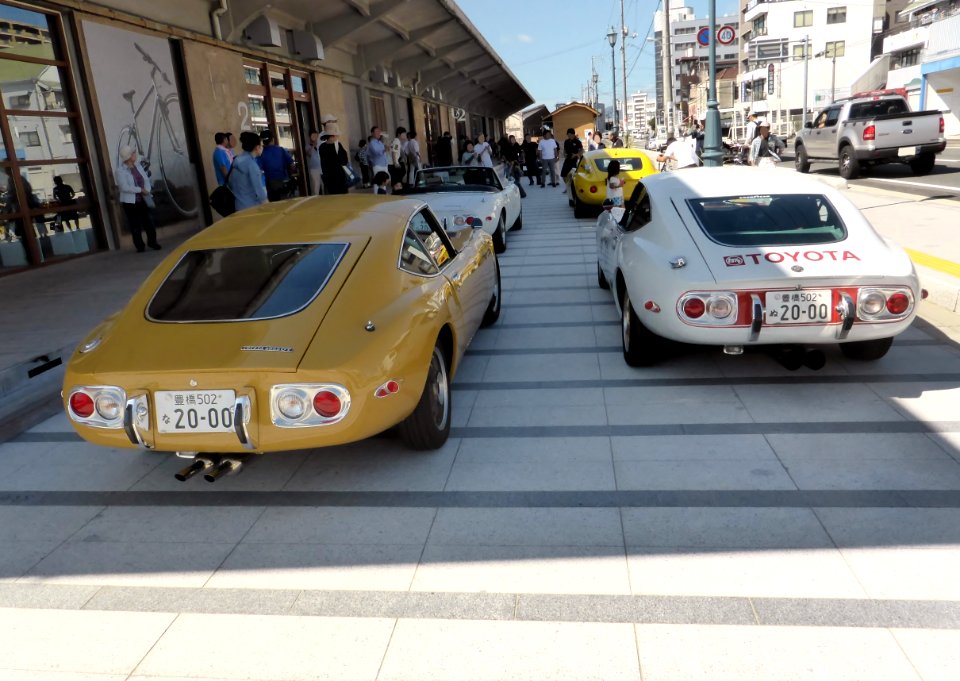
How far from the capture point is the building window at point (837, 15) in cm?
6519

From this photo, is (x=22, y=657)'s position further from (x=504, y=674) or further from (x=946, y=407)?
(x=946, y=407)

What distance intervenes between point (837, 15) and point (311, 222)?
74924 mm

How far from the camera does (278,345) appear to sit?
3.47 meters

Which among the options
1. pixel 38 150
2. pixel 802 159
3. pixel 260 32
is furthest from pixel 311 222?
pixel 802 159

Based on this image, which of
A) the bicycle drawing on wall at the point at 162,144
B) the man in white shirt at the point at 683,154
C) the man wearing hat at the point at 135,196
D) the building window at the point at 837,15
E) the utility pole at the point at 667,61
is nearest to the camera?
the man wearing hat at the point at 135,196

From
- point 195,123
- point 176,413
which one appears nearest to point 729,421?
point 176,413

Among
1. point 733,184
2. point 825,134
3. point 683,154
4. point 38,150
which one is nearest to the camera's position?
point 733,184

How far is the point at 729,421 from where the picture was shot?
174 inches

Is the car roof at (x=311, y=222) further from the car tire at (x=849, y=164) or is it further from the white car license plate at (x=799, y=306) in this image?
the car tire at (x=849, y=164)

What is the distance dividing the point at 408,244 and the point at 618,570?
2433 millimetres

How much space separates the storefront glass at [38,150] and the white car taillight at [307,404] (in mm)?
8006

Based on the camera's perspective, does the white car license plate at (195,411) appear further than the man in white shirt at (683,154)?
No

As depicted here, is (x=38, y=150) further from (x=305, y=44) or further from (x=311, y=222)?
(x=305, y=44)

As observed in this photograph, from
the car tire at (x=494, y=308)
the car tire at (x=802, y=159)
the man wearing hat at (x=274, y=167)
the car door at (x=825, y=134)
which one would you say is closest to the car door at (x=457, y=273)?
the car tire at (x=494, y=308)
